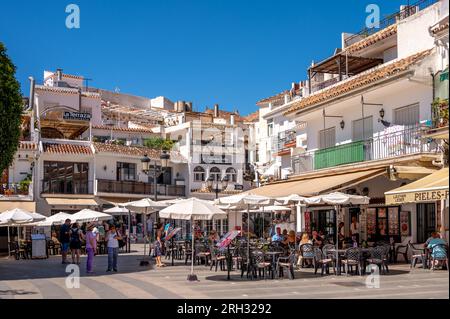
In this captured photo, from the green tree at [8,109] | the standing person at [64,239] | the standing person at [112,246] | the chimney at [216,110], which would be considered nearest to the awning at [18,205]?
the standing person at [64,239]

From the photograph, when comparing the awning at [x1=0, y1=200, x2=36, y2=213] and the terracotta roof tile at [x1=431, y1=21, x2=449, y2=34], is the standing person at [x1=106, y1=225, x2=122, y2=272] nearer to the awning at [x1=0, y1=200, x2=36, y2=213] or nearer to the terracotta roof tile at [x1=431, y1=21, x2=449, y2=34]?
the terracotta roof tile at [x1=431, y1=21, x2=449, y2=34]

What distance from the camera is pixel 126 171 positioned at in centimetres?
5112

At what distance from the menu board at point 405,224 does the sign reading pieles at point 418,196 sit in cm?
484

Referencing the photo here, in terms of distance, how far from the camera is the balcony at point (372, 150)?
2264 centimetres

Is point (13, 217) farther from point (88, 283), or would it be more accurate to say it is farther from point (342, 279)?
point (342, 279)

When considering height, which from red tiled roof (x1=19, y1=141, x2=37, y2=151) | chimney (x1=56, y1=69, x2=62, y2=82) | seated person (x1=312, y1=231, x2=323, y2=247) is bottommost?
seated person (x1=312, y1=231, x2=323, y2=247)

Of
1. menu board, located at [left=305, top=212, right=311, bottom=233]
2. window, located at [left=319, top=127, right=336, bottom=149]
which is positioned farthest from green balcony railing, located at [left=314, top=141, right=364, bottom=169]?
menu board, located at [left=305, top=212, right=311, bottom=233]

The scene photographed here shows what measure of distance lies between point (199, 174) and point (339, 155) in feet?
98.4

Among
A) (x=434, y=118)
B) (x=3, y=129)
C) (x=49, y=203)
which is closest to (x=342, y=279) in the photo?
(x=434, y=118)

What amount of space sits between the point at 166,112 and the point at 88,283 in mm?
55101

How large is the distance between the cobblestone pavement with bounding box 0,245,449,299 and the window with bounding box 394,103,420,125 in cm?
585

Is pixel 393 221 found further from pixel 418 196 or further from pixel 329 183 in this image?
pixel 418 196

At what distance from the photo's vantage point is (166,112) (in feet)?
234

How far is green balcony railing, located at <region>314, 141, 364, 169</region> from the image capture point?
25.6 metres
